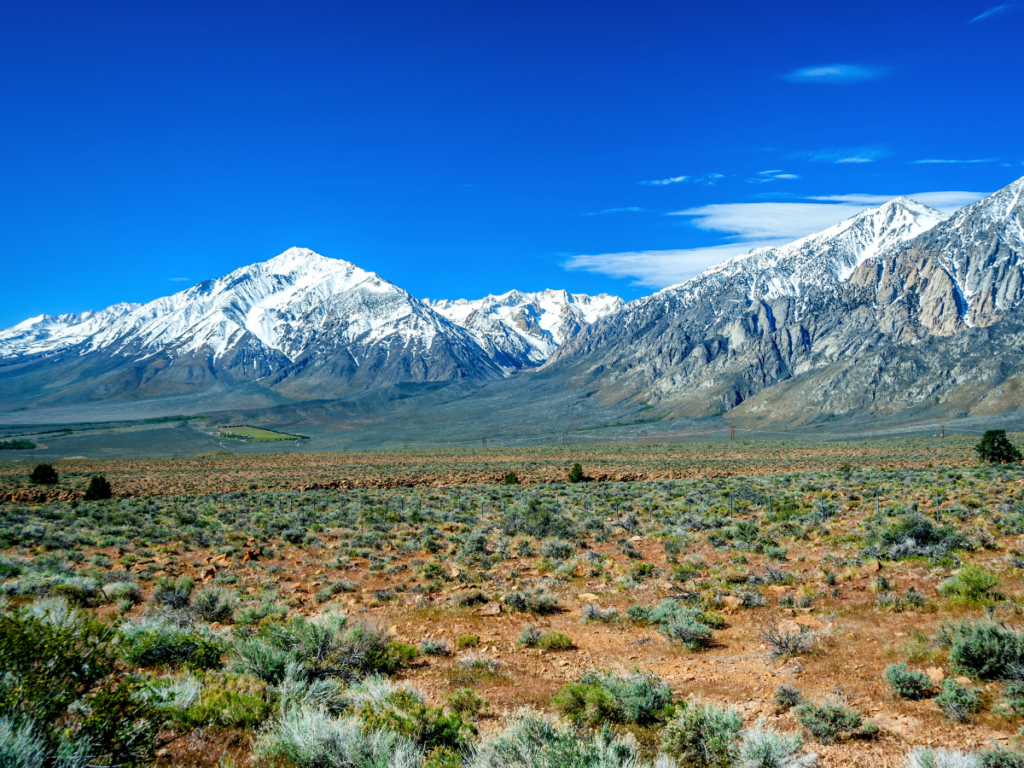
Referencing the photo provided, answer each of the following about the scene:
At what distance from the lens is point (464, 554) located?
1620 cm

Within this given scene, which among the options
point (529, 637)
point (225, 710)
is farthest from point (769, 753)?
point (225, 710)

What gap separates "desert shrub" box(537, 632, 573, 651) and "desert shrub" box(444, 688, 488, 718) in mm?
2550

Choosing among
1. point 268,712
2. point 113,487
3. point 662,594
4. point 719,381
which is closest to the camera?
point 268,712

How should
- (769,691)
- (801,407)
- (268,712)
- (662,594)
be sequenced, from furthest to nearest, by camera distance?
1. (801,407)
2. (662,594)
3. (769,691)
4. (268,712)

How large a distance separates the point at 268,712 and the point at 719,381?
200 meters

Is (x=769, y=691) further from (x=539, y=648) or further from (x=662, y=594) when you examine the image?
(x=662, y=594)

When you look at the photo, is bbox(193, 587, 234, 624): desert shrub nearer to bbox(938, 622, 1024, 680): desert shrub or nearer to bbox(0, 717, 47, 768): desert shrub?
bbox(0, 717, 47, 768): desert shrub

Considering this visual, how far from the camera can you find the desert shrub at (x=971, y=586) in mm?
9641

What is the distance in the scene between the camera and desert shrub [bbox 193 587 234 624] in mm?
10266

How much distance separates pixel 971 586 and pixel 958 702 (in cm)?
473

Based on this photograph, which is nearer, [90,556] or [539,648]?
[539,648]

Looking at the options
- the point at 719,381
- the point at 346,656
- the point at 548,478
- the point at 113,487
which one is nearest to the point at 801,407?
the point at 719,381

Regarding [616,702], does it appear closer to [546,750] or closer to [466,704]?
[466,704]

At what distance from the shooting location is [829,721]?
605 centimetres
